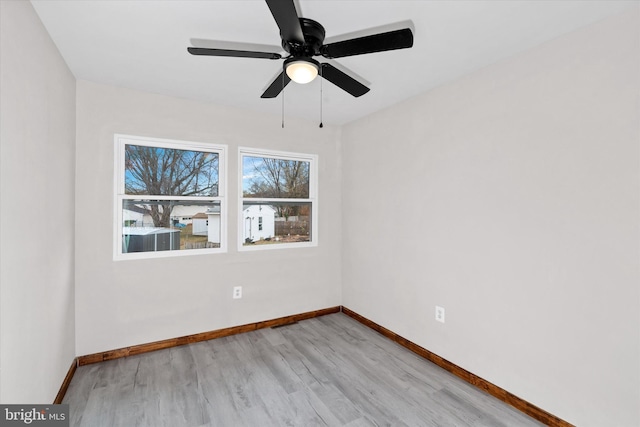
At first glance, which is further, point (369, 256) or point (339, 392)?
point (369, 256)

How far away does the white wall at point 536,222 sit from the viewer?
1708 mm

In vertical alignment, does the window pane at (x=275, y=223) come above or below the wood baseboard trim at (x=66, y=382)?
above

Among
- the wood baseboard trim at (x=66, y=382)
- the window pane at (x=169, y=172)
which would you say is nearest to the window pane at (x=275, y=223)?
the window pane at (x=169, y=172)

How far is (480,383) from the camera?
2.38m

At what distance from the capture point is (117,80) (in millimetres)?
2635

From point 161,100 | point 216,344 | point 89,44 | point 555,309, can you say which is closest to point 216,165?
point 161,100

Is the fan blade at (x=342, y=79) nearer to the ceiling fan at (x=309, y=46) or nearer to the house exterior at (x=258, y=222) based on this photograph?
the ceiling fan at (x=309, y=46)

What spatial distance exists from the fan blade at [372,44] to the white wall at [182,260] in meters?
2.00

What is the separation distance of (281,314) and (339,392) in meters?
1.45

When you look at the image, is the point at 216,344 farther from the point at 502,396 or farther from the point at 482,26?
the point at 482,26

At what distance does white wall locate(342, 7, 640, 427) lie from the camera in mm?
1708

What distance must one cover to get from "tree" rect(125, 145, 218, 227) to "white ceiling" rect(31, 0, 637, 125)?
629mm

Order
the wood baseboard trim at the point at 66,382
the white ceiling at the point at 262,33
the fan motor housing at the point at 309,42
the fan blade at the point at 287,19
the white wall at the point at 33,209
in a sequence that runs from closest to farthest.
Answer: the fan blade at the point at 287,19
the white wall at the point at 33,209
the fan motor housing at the point at 309,42
the white ceiling at the point at 262,33
the wood baseboard trim at the point at 66,382

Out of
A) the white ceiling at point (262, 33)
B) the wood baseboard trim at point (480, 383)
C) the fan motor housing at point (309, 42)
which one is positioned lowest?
the wood baseboard trim at point (480, 383)
